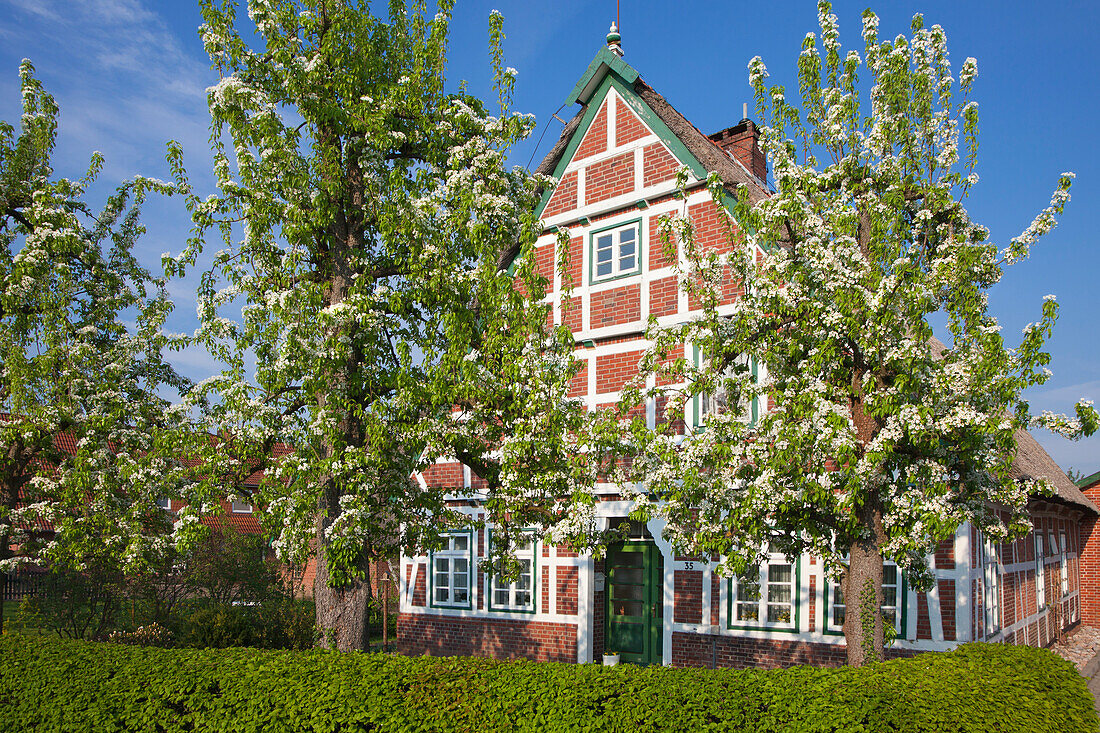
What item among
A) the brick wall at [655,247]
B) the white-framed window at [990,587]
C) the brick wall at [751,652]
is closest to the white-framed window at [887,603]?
the brick wall at [751,652]

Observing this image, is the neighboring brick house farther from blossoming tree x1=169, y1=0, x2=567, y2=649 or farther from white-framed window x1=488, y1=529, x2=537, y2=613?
blossoming tree x1=169, y1=0, x2=567, y2=649

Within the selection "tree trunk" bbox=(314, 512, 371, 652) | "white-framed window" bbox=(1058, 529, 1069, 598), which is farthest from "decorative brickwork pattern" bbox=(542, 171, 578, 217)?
"white-framed window" bbox=(1058, 529, 1069, 598)

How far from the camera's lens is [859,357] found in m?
7.55

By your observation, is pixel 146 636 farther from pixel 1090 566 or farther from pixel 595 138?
pixel 1090 566

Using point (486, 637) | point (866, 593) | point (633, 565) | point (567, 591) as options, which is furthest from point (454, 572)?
point (866, 593)

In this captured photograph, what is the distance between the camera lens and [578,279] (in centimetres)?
1317

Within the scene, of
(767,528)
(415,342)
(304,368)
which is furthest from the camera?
(415,342)

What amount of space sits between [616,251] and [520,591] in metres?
6.09

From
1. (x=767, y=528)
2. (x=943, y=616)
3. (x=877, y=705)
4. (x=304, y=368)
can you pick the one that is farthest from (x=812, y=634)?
(x=304, y=368)

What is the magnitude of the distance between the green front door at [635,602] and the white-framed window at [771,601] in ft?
5.31

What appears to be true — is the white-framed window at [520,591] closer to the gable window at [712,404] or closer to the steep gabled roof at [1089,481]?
the gable window at [712,404]

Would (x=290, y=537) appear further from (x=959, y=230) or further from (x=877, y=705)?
(x=959, y=230)

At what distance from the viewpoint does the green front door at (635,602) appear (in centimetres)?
1249

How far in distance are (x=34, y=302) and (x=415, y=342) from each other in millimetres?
6366
